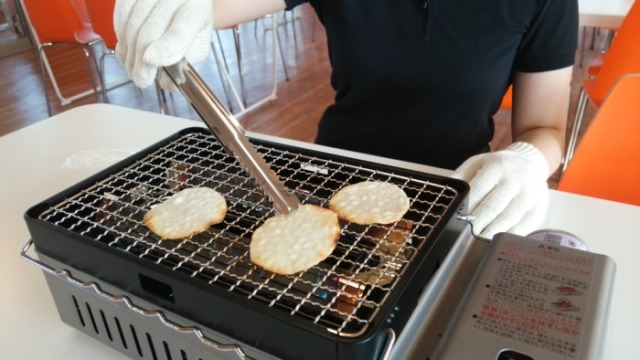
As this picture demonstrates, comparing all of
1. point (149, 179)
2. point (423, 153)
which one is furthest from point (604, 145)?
point (149, 179)

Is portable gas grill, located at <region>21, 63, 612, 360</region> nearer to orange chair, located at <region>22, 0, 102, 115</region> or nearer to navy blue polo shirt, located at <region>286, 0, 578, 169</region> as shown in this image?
navy blue polo shirt, located at <region>286, 0, 578, 169</region>

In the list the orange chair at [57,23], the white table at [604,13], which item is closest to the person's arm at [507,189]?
the white table at [604,13]

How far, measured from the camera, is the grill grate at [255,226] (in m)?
0.46

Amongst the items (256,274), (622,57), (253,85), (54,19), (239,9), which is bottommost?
(253,85)

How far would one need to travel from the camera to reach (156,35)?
0.66 meters

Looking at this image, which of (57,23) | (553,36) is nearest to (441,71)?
(553,36)

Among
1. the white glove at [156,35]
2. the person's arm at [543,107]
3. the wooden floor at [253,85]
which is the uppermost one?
the white glove at [156,35]

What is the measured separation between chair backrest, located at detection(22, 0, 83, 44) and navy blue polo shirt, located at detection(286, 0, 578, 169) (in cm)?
233

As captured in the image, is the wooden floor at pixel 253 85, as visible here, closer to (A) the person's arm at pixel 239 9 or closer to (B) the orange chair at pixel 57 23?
(B) the orange chair at pixel 57 23

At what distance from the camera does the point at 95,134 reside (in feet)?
3.90

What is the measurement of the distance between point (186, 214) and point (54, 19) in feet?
9.43

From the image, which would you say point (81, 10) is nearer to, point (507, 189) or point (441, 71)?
point (441, 71)

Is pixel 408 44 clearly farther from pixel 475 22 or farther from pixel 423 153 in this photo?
pixel 423 153

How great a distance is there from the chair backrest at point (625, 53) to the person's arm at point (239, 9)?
116 cm
